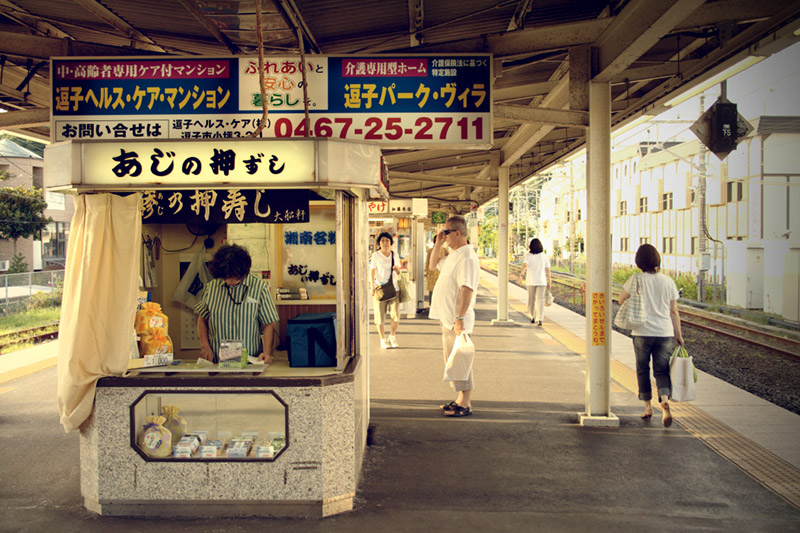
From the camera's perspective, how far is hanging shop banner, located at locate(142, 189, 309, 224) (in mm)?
5000

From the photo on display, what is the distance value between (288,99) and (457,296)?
8.27 ft

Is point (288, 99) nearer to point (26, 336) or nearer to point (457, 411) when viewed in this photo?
point (457, 411)

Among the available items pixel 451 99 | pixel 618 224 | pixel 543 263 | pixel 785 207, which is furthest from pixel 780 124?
pixel 451 99

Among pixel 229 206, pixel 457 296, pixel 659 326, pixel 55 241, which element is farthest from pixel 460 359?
pixel 55 241

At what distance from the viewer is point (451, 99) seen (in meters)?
5.59

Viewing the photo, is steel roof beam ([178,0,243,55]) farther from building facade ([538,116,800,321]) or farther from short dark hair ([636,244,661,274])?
building facade ([538,116,800,321])

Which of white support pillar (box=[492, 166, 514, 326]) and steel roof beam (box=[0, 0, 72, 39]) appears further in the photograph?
white support pillar (box=[492, 166, 514, 326])

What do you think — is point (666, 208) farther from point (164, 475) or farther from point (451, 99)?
point (164, 475)

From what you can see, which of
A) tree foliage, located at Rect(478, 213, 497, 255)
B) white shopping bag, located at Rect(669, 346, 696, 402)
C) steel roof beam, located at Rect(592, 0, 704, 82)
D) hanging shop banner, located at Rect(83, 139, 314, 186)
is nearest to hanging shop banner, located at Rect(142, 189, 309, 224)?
hanging shop banner, located at Rect(83, 139, 314, 186)

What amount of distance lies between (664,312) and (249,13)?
476 centimetres

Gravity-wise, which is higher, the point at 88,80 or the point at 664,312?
the point at 88,80

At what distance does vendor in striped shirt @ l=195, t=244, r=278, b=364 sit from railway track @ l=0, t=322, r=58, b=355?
347 inches

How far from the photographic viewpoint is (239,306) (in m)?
4.67

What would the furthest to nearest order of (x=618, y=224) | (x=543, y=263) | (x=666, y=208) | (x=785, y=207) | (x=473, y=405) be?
1. (x=618, y=224)
2. (x=666, y=208)
3. (x=785, y=207)
4. (x=543, y=263)
5. (x=473, y=405)
